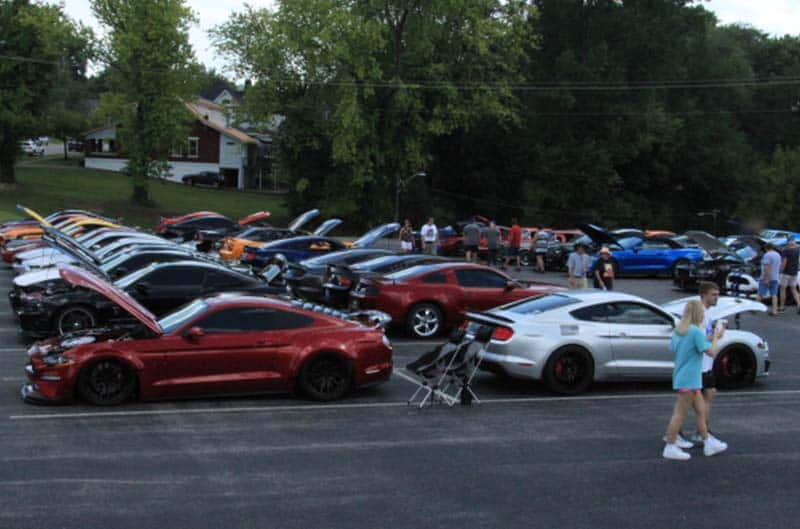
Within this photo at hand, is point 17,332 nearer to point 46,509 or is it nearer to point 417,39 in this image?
point 46,509

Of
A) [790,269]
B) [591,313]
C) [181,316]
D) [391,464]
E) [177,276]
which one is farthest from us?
[790,269]

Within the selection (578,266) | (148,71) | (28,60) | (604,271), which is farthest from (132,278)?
(28,60)

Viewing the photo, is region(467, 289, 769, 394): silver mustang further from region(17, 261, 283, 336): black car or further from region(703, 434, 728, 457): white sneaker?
region(17, 261, 283, 336): black car

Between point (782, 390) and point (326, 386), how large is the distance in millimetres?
6508

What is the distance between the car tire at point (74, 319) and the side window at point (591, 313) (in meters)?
7.97

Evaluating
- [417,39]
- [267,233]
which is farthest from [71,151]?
[267,233]

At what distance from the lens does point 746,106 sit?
78688mm

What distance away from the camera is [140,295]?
1662cm

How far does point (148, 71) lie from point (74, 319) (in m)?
40.0

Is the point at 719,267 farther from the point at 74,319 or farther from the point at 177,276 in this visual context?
the point at 74,319

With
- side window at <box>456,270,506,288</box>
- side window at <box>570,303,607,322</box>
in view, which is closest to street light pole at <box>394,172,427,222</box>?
side window at <box>456,270,506,288</box>

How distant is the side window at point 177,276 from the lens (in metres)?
17.0

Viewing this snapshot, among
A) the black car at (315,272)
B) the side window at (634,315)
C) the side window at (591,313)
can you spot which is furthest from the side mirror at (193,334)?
the black car at (315,272)

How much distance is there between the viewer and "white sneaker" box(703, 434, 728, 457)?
30.7ft
